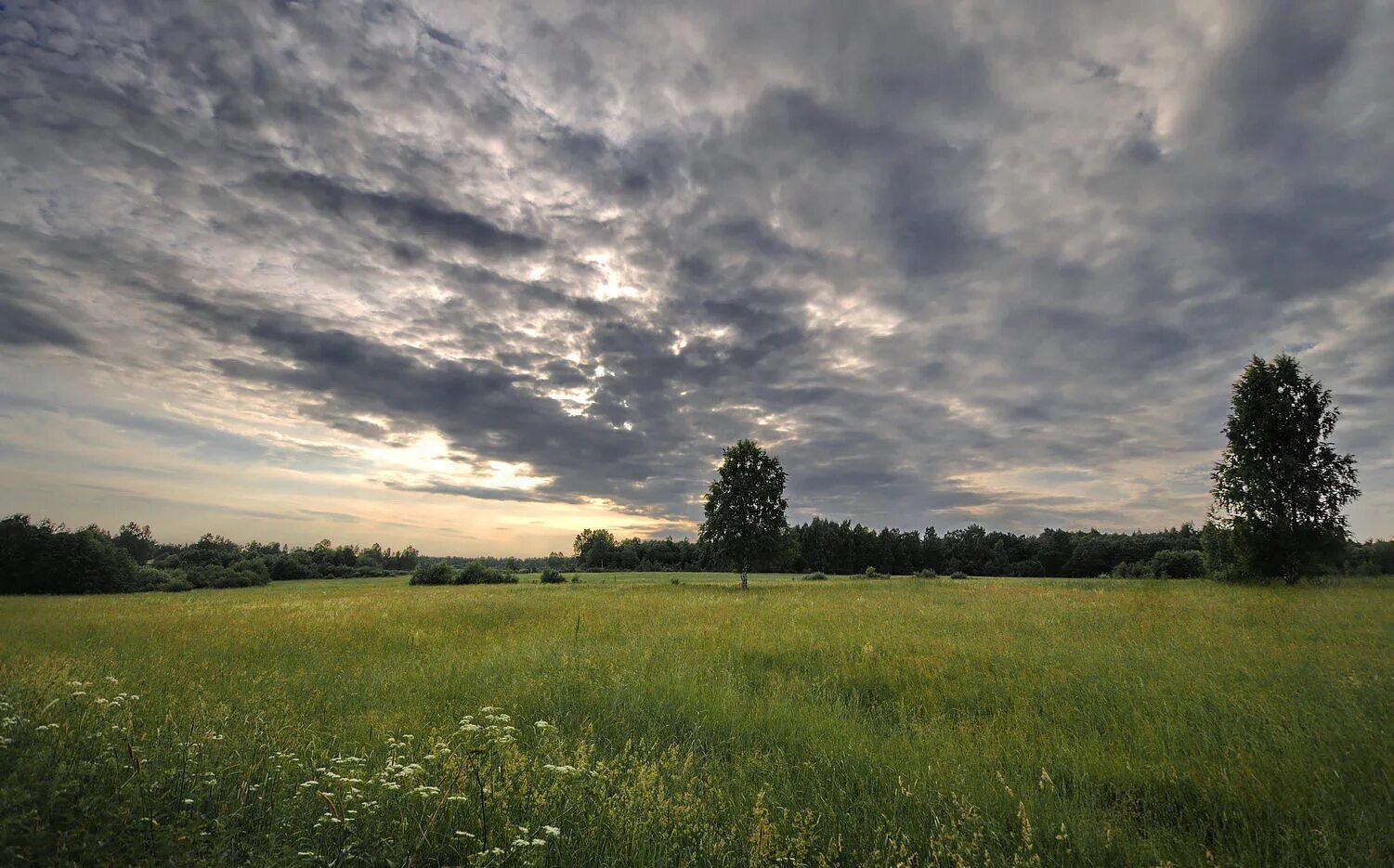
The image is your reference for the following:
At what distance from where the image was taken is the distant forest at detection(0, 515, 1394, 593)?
39469mm

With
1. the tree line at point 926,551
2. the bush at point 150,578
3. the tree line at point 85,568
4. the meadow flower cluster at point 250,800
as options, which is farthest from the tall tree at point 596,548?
the meadow flower cluster at point 250,800

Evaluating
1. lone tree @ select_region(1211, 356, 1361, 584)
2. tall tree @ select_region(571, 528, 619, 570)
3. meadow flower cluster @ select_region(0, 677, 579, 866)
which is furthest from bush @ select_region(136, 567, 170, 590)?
lone tree @ select_region(1211, 356, 1361, 584)

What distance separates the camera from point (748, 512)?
41875 millimetres

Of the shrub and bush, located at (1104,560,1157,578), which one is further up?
bush, located at (1104,560,1157,578)

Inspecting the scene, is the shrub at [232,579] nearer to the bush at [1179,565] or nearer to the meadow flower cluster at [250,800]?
the meadow flower cluster at [250,800]

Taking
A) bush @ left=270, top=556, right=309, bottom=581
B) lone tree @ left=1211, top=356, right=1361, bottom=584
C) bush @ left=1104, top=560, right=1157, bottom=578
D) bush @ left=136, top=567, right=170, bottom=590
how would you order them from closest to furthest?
lone tree @ left=1211, top=356, right=1361, bottom=584
bush @ left=136, top=567, right=170, bottom=590
bush @ left=1104, top=560, right=1157, bottom=578
bush @ left=270, top=556, right=309, bottom=581

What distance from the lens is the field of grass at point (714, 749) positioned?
3.99 meters

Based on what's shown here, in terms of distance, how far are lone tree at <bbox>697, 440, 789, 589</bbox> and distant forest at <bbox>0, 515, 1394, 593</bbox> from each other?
1254 millimetres

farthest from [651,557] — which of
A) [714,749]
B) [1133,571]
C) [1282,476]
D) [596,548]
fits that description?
[714,749]

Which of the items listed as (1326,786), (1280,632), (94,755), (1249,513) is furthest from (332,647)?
(1249,513)

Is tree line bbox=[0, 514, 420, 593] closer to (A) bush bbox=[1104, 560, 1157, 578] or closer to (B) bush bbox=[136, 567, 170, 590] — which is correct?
(B) bush bbox=[136, 567, 170, 590]

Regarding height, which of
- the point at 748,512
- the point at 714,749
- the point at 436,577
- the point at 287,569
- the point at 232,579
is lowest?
the point at 287,569

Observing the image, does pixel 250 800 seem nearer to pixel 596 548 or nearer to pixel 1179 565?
pixel 1179 565

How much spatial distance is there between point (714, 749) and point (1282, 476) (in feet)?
116
